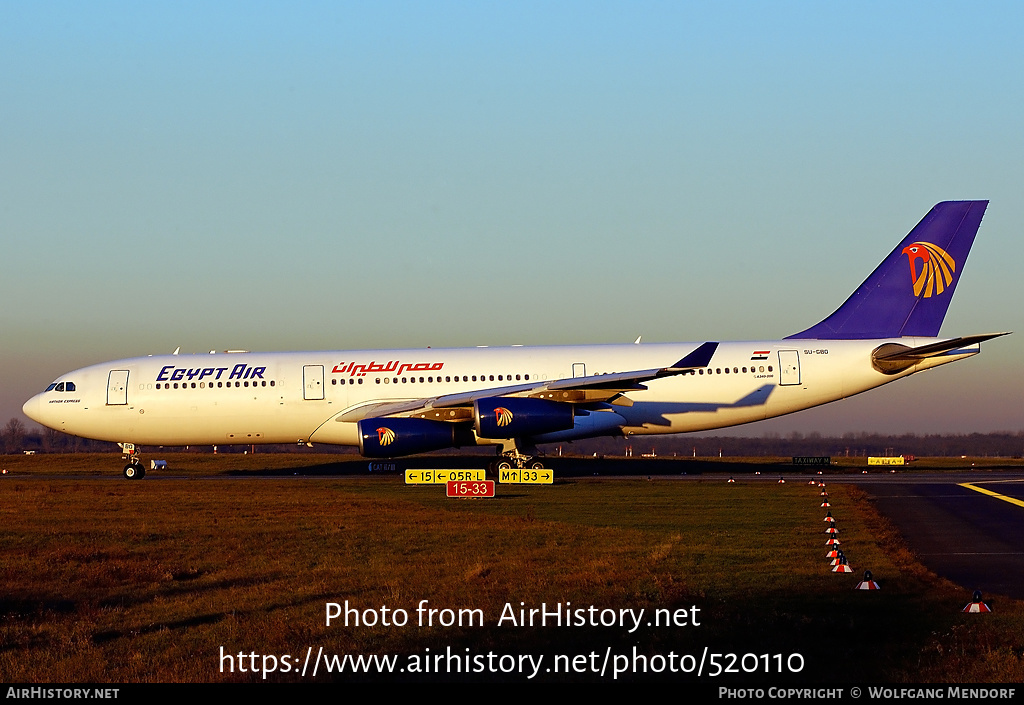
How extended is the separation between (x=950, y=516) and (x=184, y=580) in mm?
15598

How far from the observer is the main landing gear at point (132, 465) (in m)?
36.9

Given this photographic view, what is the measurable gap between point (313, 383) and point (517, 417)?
7.98m

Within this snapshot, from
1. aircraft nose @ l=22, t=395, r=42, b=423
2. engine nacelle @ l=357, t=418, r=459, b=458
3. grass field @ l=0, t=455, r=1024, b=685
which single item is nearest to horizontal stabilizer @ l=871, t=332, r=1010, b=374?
grass field @ l=0, t=455, r=1024, b=685

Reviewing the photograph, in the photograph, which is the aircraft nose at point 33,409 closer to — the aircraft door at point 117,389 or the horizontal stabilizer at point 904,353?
the aircraft door at point 117,389

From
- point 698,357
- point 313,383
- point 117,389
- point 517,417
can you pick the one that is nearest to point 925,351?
point 698,357

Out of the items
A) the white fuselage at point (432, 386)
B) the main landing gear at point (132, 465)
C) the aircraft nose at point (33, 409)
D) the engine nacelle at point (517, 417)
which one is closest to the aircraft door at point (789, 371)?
the white fuselage at point (432, 386)

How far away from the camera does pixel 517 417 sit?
102ft

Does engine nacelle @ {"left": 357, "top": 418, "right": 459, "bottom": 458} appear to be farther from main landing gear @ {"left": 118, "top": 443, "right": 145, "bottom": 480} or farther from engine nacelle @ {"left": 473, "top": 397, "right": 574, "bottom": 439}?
main landing gear @ {"left": 118, "top": 443, "right": 145, "bottom": 480}

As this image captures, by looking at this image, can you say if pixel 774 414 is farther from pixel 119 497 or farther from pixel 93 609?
pixel 93 609

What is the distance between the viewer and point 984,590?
41.4 ft

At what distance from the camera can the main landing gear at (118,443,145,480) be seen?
36.9 meters

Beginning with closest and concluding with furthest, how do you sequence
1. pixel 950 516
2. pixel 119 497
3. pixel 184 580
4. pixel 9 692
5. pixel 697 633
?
pixel 9 692 < pixel 697 633 < pixel 184 580 < pixel 950 516 < pixel 119 497

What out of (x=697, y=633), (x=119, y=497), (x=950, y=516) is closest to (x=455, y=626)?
(x=697, y=633)

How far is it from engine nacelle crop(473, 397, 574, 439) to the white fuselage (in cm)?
240
